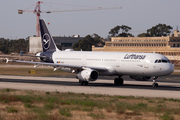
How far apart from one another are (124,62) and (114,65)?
1478mm

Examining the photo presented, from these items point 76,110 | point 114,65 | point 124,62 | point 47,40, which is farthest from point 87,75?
point 76,110

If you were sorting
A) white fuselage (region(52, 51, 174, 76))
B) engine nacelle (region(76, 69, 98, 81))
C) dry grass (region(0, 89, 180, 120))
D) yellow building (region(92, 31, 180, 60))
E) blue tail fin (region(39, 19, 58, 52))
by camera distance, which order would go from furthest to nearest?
yellow building (region(92, 31, 180, 60)) < blue tail fin (region(39, 19, 58, 52)) < engine nacelle (region(76, 69, 98, 81)) < white fuselage (region(52, 51, 174, 76)) < dry grass (region(0, 89, 180, 120))

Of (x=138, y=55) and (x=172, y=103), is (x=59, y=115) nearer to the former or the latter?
(x=172, y=103)

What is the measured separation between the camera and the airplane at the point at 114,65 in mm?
36375

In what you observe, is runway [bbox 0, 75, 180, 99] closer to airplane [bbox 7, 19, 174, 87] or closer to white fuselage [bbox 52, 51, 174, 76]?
airplane [bbox 7, 19, 174, 87]

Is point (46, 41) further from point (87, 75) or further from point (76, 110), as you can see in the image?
point (76, 110)

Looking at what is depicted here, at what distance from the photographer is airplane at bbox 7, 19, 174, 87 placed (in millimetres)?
36375

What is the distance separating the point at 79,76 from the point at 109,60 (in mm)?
4319

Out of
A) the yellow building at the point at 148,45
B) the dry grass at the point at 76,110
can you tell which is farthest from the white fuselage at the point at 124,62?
the yellow building at the point at 148,45

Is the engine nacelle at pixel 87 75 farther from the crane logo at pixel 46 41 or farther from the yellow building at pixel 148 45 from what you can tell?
the yellow building at pixel 148 45

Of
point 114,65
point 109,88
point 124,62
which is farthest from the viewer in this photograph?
point 114,65

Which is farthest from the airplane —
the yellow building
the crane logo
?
the yellow building

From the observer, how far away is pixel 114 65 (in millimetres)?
39406

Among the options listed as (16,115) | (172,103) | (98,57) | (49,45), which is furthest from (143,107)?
(49,45)
